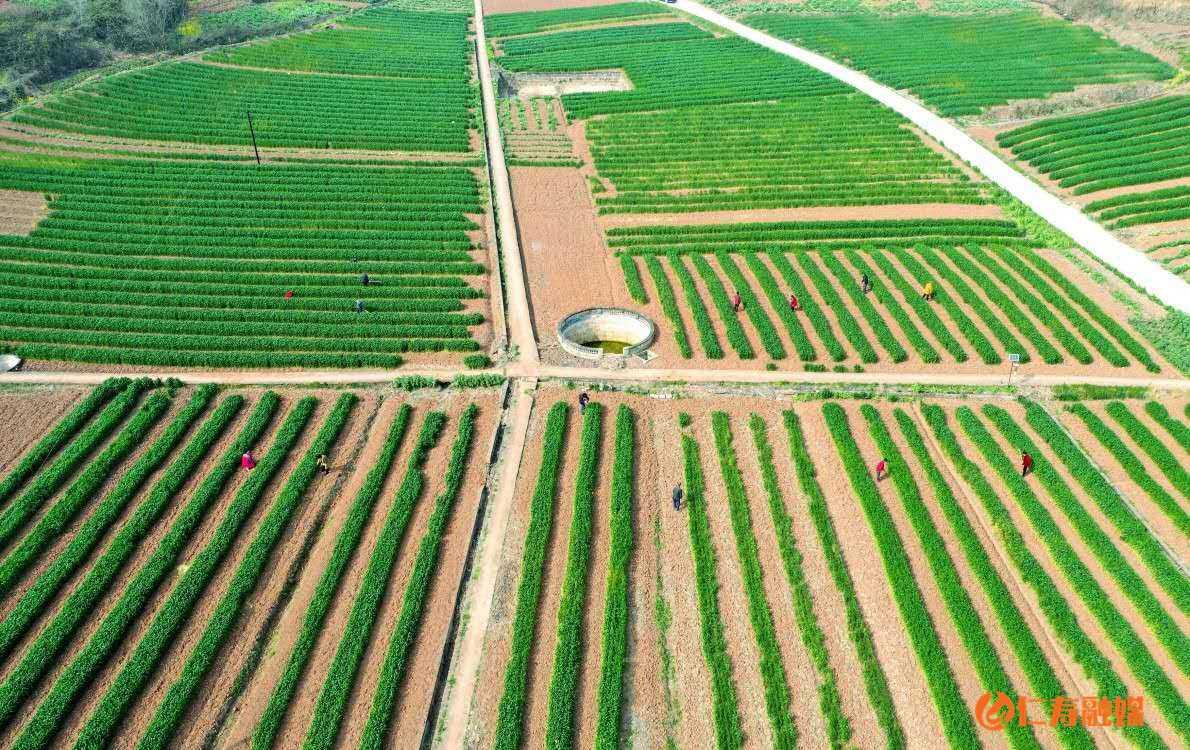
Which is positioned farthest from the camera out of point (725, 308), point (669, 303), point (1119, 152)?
point (1119, 152)

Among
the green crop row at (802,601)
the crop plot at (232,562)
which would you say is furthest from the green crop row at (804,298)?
the crop plot at (232,562)

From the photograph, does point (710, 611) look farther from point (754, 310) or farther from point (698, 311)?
point (754, 310)

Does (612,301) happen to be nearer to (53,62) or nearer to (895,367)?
(895,367)

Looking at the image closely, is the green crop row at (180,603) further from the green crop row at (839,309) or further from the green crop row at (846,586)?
the green crop row at (839,309)

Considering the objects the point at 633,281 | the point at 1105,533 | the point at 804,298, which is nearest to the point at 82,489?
the point at 633,281

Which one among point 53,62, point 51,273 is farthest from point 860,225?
point 53,62

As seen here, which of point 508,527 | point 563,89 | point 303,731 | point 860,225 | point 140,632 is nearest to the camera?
point 303,731
